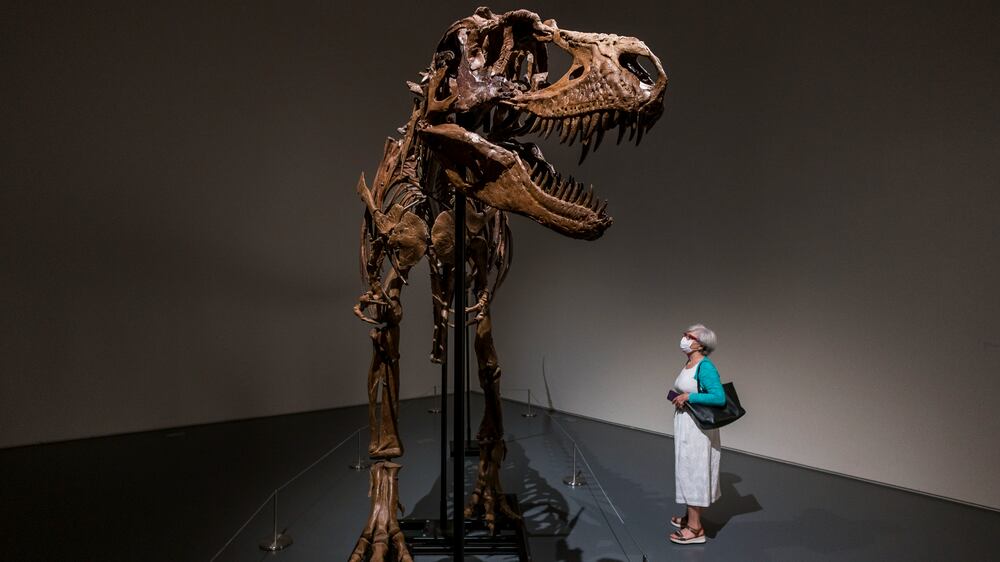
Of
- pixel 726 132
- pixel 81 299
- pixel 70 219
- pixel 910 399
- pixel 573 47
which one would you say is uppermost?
pixel 726 132

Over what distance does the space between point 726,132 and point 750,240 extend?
131 centimetres

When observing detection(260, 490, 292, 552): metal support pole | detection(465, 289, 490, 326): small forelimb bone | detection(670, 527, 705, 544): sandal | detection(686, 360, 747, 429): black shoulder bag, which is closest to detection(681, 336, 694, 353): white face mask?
detection(686, 360, 747, 429): black shoulder bag

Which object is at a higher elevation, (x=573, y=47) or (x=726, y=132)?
(x=726, y=132)

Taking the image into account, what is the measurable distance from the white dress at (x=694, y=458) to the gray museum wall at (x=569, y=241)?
2250 millimetres

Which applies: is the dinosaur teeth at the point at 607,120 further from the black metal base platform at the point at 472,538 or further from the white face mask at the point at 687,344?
the black metal base platform at the point at 472,538

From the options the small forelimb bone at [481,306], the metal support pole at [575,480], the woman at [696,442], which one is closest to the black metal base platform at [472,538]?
the metal support pole at [575,480]

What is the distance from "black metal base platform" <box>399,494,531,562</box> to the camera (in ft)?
12.2

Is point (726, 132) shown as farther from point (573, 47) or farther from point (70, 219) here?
point (70, 219)

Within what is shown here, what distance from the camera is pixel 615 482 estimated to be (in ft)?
17.2

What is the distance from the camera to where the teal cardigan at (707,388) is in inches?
156

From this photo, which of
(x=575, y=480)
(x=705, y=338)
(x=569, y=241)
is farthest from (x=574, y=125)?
(x=569, y=241)

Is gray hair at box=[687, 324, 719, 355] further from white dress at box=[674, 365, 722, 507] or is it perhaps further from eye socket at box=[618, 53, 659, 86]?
eye socket at box=[618, 53, 659, 86]

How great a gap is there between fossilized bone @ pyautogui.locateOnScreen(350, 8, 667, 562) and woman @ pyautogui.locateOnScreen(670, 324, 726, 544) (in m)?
1.74

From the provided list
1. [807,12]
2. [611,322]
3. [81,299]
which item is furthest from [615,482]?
[81,299]
